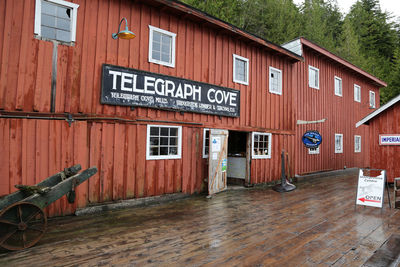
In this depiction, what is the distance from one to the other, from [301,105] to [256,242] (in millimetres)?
9271

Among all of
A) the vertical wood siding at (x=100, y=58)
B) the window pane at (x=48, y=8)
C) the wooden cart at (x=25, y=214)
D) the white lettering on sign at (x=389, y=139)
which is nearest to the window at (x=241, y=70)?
the vertical wood siding at (x=100, y=58)

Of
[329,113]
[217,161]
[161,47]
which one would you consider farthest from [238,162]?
[329,113]

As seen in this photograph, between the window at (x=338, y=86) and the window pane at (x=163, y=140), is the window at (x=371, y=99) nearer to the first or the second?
the window at (x=338, y=86)

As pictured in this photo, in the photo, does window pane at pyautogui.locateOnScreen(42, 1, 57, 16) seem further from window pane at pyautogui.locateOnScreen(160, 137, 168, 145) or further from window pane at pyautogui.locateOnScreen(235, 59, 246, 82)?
window pane at pyautogui.locateOnScreen(235, 59, 246, 82)

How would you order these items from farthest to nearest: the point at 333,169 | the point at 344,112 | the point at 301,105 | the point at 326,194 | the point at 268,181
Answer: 1. the point at 344,112
2. the point at 333,169
3. the point at 301,105
4. the point at 268,181
5. the point at 326,194

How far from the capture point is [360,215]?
19.1 feet

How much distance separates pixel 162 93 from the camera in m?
6.77

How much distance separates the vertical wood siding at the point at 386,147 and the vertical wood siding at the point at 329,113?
8.32ft

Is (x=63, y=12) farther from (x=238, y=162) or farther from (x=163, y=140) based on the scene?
(x=238, y=162)

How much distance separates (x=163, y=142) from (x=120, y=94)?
1.78m

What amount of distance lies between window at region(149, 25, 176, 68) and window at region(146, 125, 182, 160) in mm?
1860

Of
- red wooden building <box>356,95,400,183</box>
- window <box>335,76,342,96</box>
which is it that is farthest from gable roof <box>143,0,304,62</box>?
window <box>335,76,342,96</box>

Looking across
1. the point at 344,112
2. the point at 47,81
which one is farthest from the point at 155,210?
the point at 344,112

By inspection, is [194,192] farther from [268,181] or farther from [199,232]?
[268,181]
